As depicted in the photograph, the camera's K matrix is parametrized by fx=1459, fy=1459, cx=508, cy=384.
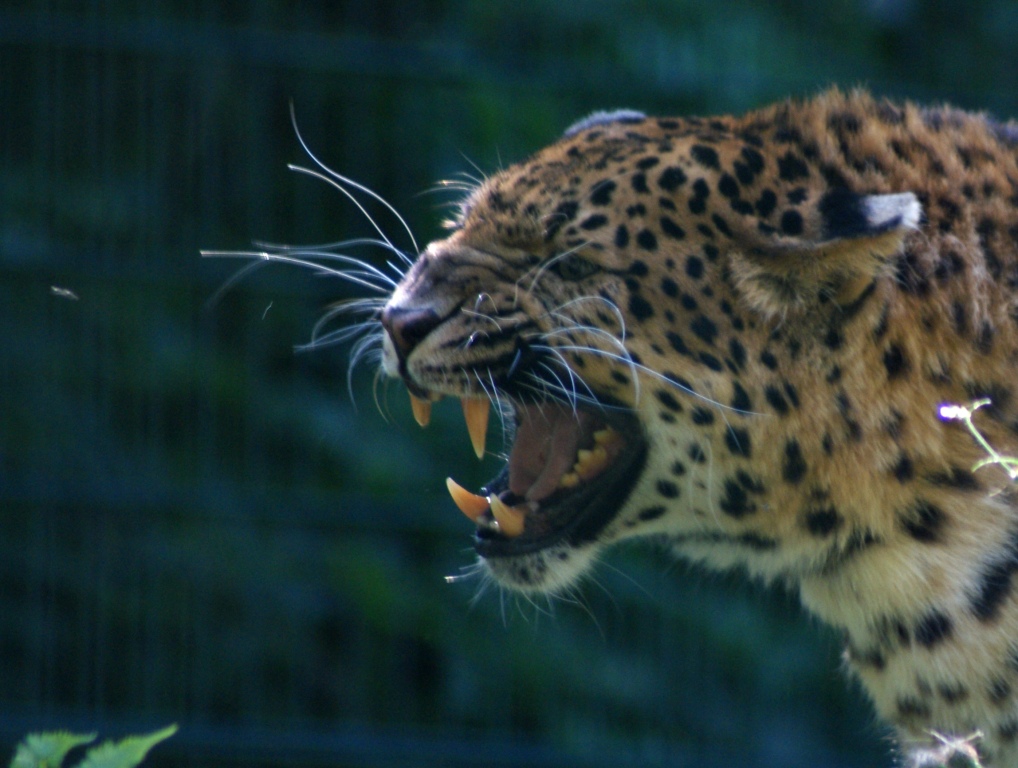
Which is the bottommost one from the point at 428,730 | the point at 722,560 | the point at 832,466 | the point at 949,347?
the point at 428,730

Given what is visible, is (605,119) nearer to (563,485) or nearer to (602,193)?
(602,193)

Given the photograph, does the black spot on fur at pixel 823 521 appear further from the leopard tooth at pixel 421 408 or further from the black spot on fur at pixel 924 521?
the leopard tooth at pixel 421 408

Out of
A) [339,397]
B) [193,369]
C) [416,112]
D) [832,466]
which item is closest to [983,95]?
[416,112]

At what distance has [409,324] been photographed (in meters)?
3.15

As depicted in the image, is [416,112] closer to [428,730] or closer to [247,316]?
[247,316]

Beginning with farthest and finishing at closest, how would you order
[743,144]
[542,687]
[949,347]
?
[542,687], [743,144], [949,347]

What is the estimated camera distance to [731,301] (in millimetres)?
3051

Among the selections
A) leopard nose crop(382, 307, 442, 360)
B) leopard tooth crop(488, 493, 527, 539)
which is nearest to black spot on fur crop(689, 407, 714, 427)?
leopard tooth crop(488, 493, 527, 539)

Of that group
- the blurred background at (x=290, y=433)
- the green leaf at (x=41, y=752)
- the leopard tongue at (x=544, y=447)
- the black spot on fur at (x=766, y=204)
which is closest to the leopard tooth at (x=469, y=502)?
the leopard tongue at (x=544, y=447)

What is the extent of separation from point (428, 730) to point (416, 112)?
272 cm

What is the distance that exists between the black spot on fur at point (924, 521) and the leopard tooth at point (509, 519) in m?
0.83

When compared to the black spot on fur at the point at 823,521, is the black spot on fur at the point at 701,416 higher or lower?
higher

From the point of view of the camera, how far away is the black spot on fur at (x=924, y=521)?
2969 millimetres

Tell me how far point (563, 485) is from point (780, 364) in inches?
23.2
